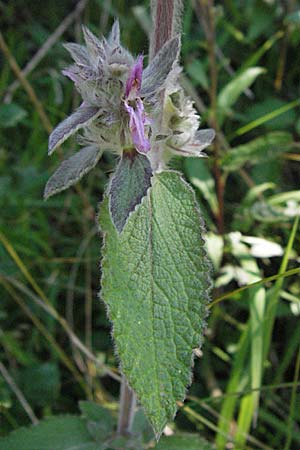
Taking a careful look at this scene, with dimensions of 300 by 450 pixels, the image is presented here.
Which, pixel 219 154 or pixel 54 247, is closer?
pixel 219 154

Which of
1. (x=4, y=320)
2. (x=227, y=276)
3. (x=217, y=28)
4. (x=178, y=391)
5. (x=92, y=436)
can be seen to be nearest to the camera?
(x=178, y=391)

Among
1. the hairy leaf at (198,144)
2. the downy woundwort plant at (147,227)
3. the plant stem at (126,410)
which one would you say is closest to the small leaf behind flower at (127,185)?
the downy woundwort plant at (147,227)

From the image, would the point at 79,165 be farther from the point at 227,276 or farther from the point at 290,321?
the point at 290,321

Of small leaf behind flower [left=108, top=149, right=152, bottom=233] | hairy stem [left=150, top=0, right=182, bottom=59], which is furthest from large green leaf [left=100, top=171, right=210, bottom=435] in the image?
hairy stem [left=150, top=0, right=182, bottom=59]

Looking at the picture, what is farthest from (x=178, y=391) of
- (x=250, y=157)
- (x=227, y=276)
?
(x=250, y=157)

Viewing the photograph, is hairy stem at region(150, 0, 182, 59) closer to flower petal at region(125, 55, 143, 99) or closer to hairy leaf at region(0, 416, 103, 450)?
flower petal at region(125, 55, 143, 99)

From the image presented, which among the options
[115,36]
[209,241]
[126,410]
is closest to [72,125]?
[115,36]

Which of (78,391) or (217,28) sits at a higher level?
(217,28)

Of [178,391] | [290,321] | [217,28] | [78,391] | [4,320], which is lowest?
[290,321]
